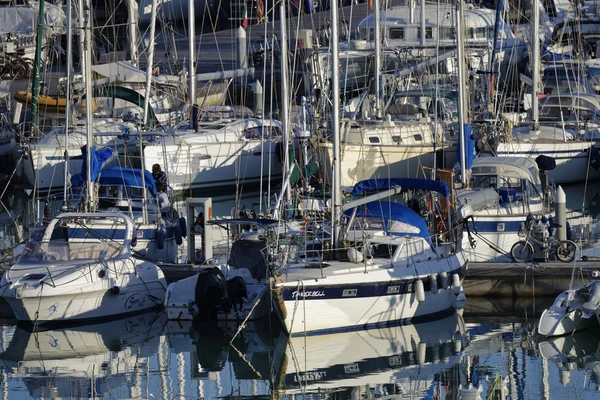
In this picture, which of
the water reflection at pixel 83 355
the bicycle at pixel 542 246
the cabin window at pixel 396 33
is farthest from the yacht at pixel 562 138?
the water reflection at pixel 83 355

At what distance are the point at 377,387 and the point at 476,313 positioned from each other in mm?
4640

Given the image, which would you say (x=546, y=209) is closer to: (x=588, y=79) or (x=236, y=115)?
(x=236, y=115)

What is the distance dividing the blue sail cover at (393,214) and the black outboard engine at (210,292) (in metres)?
2.75

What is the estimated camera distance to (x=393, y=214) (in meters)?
24.8

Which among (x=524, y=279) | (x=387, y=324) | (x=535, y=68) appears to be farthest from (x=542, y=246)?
(x=535, y=68)

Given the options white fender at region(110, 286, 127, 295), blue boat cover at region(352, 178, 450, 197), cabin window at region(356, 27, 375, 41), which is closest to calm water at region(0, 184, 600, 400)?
white fender at region(110, 286, 127, 295)

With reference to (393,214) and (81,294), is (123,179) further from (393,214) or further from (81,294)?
(393,214)

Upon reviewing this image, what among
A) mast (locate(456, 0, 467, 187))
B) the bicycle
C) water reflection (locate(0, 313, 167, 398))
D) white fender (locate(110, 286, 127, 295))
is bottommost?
water reflection (locate(0, 313, 167, 398))

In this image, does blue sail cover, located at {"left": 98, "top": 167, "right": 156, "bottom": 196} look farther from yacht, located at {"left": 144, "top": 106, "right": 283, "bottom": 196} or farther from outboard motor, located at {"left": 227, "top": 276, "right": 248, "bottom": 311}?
yacht, located at {"left": 144, "top": 106, "right": 283, "bottom": 196}

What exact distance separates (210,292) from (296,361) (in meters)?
2.54

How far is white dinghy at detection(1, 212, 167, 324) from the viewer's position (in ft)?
78.2

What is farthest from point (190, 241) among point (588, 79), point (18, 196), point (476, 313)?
point (588, 79)

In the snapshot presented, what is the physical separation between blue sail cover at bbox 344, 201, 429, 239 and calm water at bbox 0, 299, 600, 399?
1616 millimetres

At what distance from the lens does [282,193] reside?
27.1 meters
